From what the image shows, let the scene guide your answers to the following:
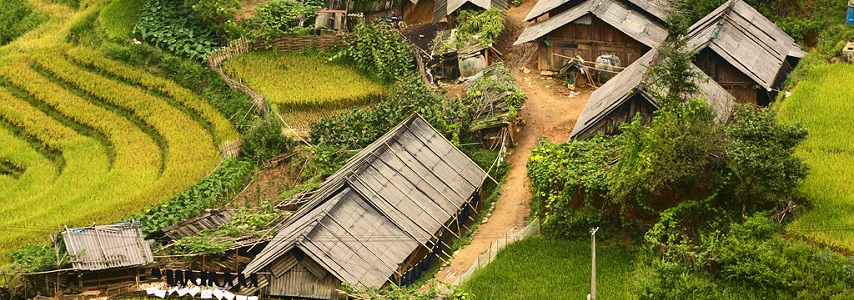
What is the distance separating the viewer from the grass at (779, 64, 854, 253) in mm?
26625

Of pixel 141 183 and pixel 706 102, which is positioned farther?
pixel 141 183

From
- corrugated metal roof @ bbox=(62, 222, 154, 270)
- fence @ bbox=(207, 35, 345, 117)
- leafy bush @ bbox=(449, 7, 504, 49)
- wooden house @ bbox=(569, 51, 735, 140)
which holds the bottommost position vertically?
corrugated metal roof @ bbox=(62, 222, 154, 270)

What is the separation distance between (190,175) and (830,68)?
54.3ft

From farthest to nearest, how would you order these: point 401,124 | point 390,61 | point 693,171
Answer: point 390,61, point 401,124, point 693,171

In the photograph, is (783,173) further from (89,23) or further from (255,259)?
(89,23)

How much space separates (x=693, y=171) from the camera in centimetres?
2759

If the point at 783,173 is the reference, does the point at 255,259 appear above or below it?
below

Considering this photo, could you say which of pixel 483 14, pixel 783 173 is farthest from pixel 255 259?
pixel 483 14

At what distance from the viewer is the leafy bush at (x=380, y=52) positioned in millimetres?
39938

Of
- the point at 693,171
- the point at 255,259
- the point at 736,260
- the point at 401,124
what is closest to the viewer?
the point at 736,260

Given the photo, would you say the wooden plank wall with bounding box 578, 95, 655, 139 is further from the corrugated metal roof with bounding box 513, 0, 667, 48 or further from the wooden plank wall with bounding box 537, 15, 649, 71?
the wooden plank wall with bounding box 537, 15, 649, 71

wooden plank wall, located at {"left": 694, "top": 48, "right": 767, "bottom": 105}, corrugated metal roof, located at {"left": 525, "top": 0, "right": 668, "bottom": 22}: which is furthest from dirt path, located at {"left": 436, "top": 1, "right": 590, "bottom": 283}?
wooden plank wall, located at {"left": 694, "top": 48, "right": 767, "bottom": 105}

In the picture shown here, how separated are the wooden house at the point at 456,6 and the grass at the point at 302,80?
3.37 meters

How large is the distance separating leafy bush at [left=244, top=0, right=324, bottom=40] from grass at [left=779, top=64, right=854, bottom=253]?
1631cm
